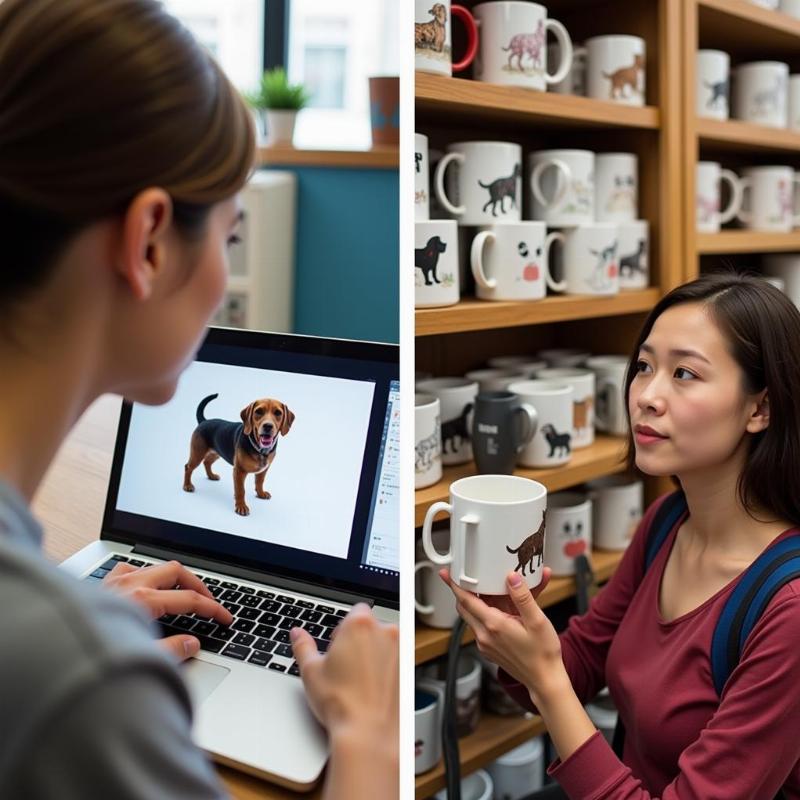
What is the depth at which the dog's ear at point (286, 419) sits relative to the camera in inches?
33.3

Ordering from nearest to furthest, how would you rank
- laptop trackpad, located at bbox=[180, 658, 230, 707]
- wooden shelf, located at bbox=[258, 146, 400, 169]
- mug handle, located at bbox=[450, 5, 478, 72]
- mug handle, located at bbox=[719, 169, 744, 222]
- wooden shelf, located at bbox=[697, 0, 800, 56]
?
laptop trackpad, located at bbox=[180, 658, 230, 707], mug handle, located at bbox=[450, 5, 478, 72], wooden shelf, located at bbox=[697, 0, 800, 56], mug handle, located at bbox=[719, 169, 744, 222], wooden shelf, located at bbox=[258, 146, 400, 169]

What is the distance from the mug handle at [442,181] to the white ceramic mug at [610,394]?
365 millimetres

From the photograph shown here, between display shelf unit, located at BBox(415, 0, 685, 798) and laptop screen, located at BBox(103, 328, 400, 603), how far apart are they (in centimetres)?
22

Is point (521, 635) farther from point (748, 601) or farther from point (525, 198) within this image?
point (525, 198)

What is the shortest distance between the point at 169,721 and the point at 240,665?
14.7 inches

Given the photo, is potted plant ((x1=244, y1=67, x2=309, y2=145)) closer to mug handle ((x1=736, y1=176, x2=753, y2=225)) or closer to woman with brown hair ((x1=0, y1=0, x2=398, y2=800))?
mug handle ((x1=736, y1=176, x2=753, y2=225))

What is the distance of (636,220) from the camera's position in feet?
4.37

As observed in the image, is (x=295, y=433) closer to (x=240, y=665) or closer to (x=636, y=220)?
(x=240, y=665)

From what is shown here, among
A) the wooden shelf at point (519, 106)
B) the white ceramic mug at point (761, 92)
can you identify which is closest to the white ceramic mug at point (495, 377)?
the wooden shelf at point (519, 106)

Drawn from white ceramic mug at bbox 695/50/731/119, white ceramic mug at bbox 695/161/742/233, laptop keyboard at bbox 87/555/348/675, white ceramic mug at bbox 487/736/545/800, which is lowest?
white ceramic mug at bbox 487/736/545/800

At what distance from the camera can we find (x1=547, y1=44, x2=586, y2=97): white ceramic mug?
4.03 ft

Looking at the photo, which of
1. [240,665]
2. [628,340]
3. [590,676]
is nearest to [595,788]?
[590,676]

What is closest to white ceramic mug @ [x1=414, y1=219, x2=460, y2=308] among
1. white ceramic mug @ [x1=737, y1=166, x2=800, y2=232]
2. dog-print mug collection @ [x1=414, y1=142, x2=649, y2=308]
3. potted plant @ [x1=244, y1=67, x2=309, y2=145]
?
dog-print mug collection @ [x1=414, y1=142, x2=649, y2=308]

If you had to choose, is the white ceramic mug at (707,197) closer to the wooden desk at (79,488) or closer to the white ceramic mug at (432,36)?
the white ceramic mug at (432,36)
